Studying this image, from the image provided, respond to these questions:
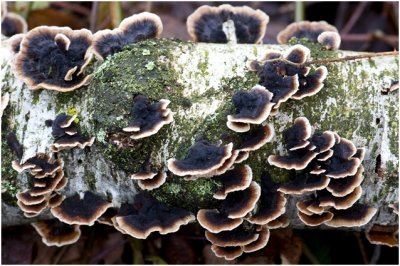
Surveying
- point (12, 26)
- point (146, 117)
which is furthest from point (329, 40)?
point (12, 26)

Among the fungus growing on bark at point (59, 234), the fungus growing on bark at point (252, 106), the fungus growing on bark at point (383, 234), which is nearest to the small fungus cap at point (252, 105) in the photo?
the fungus growing on bark at point (252, 106)

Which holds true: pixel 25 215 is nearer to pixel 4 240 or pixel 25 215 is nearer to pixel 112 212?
Result: pixel 112 212

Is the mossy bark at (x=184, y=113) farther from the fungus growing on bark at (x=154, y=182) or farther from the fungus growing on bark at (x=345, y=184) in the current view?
the fungus growing on bark at (x=345, y=184)

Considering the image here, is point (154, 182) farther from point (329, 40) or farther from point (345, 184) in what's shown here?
point (329, 40)

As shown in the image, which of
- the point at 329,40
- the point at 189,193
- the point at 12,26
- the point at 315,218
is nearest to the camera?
the point at 189,193

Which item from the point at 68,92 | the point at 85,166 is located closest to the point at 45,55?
the point at 68,92

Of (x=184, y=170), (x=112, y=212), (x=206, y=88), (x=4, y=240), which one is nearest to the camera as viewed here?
(x=184, y=170)

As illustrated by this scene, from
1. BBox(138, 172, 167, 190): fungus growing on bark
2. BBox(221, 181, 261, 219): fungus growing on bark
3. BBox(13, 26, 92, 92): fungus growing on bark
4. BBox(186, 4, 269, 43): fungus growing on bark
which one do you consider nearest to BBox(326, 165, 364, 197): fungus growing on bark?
BBox(221, 181, 261, 219): fungus growing on bark

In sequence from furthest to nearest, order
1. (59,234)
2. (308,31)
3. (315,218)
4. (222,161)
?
(308,31)
(59,234)
(315,218)
(222,161)
